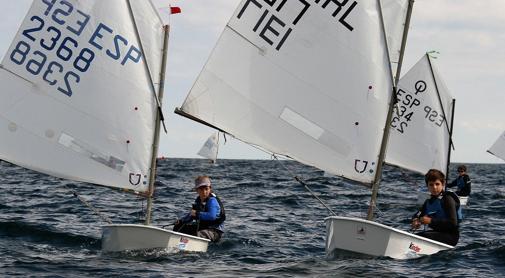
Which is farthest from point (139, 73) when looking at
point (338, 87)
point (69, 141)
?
point (338, 87)

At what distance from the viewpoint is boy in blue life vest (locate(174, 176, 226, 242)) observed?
45.9 ft

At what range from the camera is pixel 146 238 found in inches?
511

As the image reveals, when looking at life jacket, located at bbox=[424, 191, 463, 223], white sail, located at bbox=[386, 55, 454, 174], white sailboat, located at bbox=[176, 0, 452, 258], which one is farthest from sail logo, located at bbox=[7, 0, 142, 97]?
white sail, located at bbox=[386, 55, 454, 174]

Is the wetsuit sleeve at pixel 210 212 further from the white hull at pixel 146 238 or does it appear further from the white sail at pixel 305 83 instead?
the white sail at pixel 305 83

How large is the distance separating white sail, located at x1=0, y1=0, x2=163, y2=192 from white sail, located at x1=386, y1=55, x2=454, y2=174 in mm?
16056

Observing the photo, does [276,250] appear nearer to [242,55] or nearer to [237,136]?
[237,136]

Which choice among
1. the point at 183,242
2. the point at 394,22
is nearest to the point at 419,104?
the point at 394,22

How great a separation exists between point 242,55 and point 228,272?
3.65 metres

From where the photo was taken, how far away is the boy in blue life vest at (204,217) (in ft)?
45.9

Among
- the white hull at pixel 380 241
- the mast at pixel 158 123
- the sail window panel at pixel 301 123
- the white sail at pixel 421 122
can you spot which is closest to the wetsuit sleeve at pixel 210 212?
the mast at pixel 158 123

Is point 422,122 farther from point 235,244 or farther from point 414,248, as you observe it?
point 414,248

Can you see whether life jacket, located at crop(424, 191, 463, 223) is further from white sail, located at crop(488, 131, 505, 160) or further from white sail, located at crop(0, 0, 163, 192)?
white sail, located at crop(488, 131, 505, 160)

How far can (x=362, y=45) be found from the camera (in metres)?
13.6

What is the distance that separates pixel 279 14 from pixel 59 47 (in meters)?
3.64
